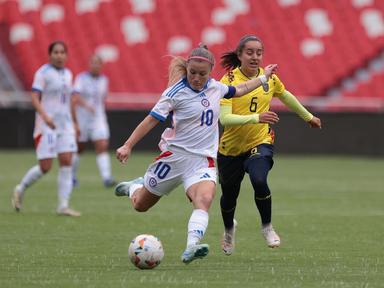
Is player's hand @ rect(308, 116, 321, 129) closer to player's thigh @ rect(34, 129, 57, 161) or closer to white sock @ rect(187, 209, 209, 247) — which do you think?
white sock @ rect(187, 209, 209, 247)

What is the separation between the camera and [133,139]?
8.38 metres

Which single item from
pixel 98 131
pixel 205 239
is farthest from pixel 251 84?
pixel 98 131

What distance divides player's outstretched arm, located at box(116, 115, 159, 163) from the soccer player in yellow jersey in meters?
1.00

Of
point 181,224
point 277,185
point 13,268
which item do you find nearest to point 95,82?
point 277,185

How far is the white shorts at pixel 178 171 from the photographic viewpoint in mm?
8711

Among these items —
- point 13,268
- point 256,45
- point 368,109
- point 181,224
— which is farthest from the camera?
point 368,109

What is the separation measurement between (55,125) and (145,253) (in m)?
5.78

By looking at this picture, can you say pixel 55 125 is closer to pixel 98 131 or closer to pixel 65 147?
pixel 65 147

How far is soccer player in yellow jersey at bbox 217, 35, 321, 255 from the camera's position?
372 inches

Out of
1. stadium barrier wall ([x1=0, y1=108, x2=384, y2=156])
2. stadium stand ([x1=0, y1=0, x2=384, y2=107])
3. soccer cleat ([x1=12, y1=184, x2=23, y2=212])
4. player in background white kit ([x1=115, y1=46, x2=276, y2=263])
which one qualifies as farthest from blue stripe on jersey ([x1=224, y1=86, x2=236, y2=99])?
stadium stand ([x1=0, y1=0, x2=384, y2=107])

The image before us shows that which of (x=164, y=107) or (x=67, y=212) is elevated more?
(x=164, y=107)

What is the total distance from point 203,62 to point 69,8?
23.6m

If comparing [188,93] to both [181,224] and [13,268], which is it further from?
[181,224]

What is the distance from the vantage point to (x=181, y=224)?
1252cm
